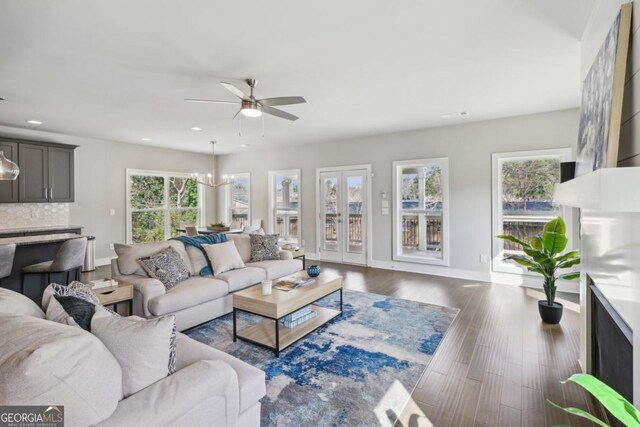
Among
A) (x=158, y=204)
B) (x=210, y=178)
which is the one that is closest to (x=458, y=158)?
(x=210, y=178)

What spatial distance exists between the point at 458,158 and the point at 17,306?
570cm

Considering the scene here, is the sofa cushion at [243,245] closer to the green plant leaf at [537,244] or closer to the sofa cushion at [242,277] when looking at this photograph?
the sofa cushion at [242,277]

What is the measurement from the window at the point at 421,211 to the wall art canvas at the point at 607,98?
139 inches

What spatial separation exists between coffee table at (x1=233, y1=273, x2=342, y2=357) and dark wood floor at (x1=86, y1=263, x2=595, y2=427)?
1175 millimetres

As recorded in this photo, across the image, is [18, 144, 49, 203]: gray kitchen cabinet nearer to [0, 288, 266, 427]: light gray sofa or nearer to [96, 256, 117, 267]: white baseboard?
[96, 256, 117, 267]: white baseboard

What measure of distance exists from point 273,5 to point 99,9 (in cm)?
122

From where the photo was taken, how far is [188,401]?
1281 millimetres

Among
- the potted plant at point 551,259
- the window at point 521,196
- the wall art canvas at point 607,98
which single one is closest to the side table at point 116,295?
the wall art canvas at point 607,98

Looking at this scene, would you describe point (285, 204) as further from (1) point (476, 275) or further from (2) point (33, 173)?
(2) point (33, 173)

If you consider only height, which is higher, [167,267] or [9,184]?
[9,184]

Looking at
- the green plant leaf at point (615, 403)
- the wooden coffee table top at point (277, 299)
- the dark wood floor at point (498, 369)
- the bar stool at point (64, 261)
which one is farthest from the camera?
the bar stool at point (64, 261)

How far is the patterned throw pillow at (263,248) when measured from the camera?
14.9 ft

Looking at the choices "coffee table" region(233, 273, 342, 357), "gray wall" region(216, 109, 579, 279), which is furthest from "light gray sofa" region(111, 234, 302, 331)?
"gray wall" region(216, 109, 579, 279)

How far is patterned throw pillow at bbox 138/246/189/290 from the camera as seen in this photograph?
10.8 feet
